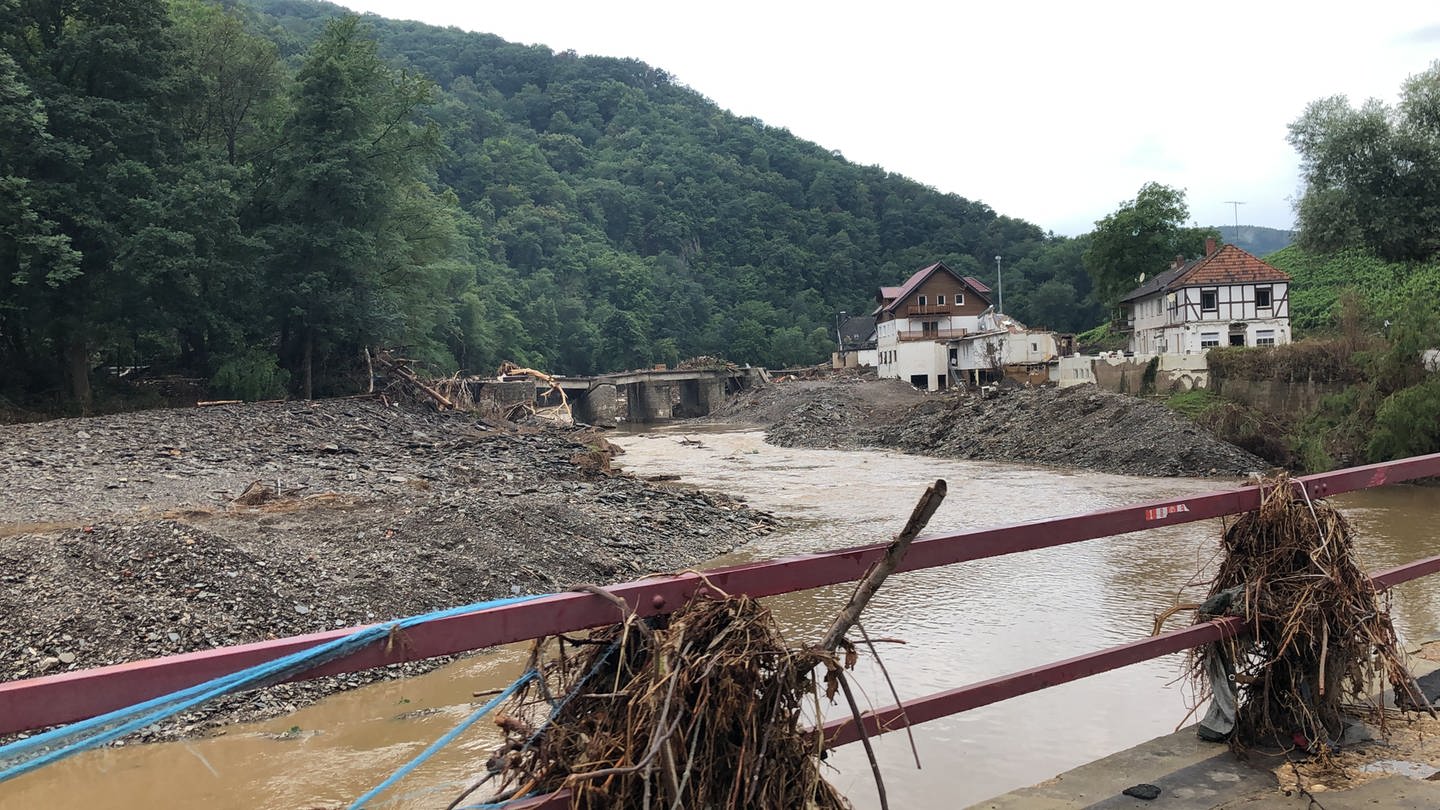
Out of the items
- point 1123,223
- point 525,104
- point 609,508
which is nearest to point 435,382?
point 609,508

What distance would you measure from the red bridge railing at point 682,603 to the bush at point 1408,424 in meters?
21.4

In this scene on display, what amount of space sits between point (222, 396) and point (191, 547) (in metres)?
22.7

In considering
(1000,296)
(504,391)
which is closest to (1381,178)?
(504,391)

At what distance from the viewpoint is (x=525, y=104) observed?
140875 mm

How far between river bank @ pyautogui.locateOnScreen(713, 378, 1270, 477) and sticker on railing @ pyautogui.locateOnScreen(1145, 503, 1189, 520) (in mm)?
24926

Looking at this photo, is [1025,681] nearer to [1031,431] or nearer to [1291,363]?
[1291,363]

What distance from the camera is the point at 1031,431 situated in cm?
3316

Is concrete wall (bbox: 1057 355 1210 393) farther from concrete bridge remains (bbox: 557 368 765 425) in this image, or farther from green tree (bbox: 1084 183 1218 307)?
concrete bridge remains (bbox: 557 368 765 425)

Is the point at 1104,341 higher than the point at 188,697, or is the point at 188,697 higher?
the point at 1104,341

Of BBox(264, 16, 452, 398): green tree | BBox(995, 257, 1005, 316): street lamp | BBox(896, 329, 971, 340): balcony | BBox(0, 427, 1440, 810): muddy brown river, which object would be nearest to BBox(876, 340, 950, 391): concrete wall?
BBox(896, 329, 971, 340): balcony

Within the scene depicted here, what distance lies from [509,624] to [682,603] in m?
0.47

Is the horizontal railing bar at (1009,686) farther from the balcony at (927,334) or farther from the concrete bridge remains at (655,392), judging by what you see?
the concrete bridge remains at (655,392)

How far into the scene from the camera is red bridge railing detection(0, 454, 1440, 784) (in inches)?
78.6

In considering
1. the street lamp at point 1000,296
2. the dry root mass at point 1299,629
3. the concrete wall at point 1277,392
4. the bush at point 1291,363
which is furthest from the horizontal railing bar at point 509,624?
the street lamp at point 1000,296
